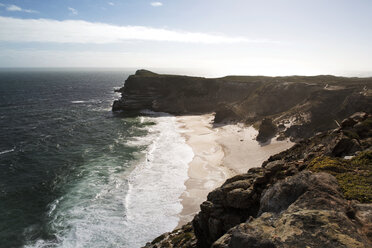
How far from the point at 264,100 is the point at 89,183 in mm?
51534

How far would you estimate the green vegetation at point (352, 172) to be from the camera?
32.3 feet

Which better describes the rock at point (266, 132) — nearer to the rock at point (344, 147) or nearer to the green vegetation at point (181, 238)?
the rock at point (344, 147)

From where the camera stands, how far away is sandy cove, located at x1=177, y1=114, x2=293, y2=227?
2942 centimetres

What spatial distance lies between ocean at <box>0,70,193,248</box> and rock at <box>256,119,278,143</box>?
1428 cm

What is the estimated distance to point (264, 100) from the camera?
220 ft

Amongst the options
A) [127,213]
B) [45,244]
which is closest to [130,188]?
[127,213]

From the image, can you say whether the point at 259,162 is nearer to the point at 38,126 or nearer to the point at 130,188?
the point at 130,188

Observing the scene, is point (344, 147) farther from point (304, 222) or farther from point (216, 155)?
point (216, 155)

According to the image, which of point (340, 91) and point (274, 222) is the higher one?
point (340, 91)

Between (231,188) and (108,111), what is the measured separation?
76203 millimetres

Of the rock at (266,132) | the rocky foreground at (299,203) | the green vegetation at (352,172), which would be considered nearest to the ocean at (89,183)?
the rocky foreground at (299,203)

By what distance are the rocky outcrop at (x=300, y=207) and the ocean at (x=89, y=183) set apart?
35.9 feet

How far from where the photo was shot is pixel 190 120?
70.3 meters

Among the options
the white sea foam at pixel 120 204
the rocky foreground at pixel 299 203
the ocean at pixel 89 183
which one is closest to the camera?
the rocky foreground at pixel 299 203
